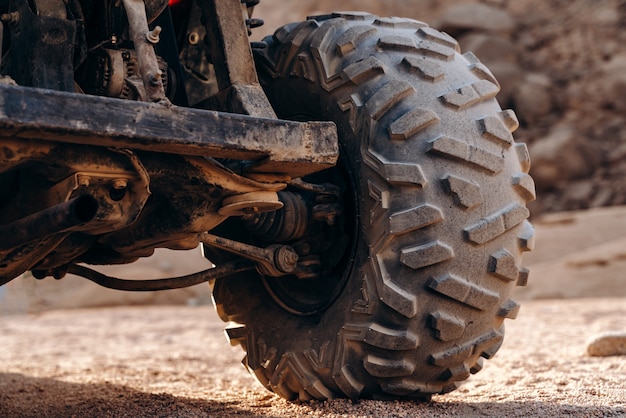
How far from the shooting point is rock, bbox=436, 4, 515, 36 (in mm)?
19078

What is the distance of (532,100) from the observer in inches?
702

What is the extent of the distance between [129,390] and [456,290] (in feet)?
5.82

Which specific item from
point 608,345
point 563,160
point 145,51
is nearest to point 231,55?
point 145,51

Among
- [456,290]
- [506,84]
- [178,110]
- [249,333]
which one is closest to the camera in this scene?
[178,110]

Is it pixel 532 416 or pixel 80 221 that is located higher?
pixel 80 221

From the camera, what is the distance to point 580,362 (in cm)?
484

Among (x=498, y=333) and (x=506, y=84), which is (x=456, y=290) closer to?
(x=498, y=333)

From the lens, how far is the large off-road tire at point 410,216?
2.98 meters

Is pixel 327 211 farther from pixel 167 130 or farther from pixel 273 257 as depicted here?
pixel 167 130

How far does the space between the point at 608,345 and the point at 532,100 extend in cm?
→ 1335

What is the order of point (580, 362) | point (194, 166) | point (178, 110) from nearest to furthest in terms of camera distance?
point (178, 110) < point (194, 166) < point (580, 362)

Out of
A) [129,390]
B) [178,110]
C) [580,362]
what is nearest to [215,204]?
[178,110]

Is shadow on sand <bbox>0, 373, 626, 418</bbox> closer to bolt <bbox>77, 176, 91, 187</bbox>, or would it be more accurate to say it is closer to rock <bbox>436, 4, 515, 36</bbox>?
bolt <bbox>77, 176, 91, 187</bbox>

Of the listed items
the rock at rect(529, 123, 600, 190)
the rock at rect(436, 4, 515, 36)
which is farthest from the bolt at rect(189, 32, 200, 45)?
the rock at rect(436, 4, 515, 36)
